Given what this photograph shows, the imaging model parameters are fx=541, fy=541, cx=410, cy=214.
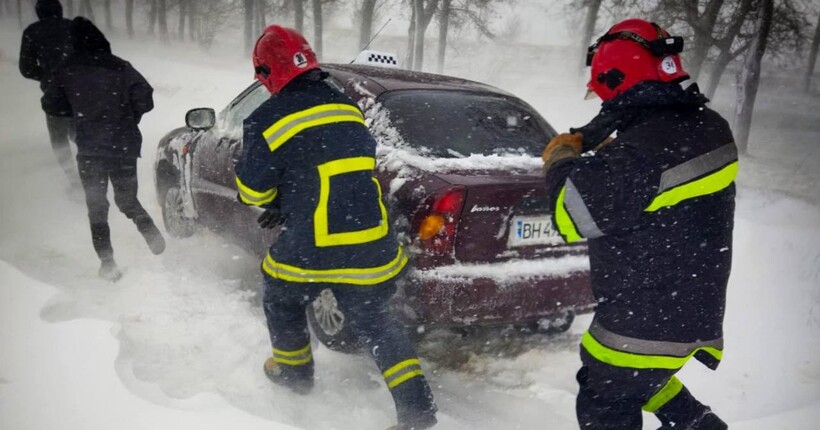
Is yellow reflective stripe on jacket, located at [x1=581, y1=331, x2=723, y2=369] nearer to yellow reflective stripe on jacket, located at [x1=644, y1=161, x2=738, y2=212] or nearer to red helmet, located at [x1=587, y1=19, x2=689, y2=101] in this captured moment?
yellow reflective stripe on jacket, located at [x1=644, y1=161, x2=738, y2=212]

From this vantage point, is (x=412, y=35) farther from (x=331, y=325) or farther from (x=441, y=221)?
(x=441, y=221)

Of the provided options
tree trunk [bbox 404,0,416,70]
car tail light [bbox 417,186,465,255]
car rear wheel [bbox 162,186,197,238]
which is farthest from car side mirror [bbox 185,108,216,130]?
tree trunk [bbox 404,0,416,70]

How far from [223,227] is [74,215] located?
7.56ft

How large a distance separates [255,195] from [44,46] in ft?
15.6

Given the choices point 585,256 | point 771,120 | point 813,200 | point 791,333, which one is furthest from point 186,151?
point 771,120

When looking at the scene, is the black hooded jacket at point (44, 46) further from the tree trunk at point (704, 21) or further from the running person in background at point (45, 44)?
the tree trunk at point (704, 21)

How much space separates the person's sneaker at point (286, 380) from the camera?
274cm

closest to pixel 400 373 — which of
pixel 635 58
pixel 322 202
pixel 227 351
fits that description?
pixel 322 202

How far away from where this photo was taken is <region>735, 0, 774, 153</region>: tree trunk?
980 centimetres

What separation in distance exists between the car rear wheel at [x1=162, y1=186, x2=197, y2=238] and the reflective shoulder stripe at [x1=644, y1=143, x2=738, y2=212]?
13.3 feet

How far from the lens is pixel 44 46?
5.61 meters

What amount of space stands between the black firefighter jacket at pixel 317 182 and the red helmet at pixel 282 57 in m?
0.04

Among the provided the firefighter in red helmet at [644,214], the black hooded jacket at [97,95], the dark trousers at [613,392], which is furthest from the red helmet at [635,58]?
the black hooded jacket at [97,95]

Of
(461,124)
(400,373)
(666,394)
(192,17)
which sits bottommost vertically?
(192,17)
